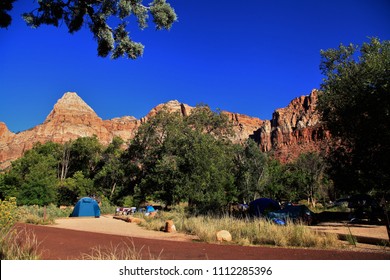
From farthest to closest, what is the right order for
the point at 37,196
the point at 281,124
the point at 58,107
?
the point at 58,107 → the point at 281,124 → the point at 37,196

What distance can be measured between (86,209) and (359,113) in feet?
81.9

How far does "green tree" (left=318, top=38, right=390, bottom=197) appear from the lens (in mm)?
13197

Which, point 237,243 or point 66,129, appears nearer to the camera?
point 237,243

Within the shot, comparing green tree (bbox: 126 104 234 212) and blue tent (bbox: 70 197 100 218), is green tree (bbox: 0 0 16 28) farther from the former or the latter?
blue tent (bbox: 70 197 100 218)

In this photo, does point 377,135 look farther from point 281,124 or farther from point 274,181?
point 281,124

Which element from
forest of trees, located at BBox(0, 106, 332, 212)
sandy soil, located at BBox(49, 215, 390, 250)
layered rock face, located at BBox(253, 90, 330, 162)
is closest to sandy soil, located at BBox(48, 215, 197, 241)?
sandy soil, located at BBox(49, 215, 390, 250)

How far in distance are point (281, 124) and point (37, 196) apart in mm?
137389

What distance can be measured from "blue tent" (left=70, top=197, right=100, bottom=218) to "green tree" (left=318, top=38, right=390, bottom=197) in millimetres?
22081

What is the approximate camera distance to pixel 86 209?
98.1ft

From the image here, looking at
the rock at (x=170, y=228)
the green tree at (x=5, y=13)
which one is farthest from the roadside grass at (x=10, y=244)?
the rock at (x=170, y=228)

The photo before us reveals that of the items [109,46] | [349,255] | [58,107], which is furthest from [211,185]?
[58,107]

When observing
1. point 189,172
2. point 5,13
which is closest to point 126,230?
point 189,172

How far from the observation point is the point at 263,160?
45.9 m

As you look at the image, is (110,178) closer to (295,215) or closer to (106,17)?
(295,215)
